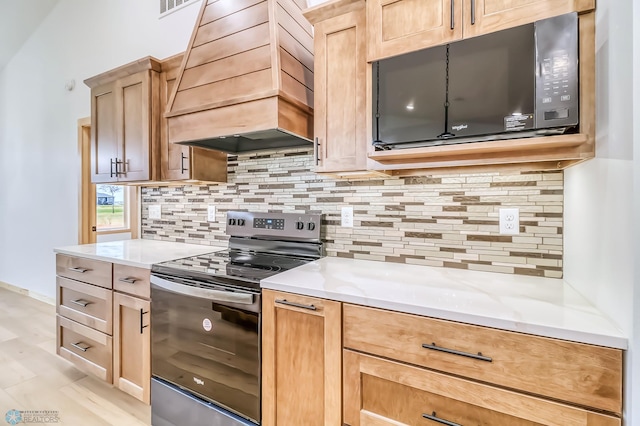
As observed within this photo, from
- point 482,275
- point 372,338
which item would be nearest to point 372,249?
point 482,275

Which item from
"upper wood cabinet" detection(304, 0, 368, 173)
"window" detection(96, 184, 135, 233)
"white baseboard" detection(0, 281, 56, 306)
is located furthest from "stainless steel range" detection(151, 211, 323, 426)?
"white baseboard" detection(0, 281, 56, 306)

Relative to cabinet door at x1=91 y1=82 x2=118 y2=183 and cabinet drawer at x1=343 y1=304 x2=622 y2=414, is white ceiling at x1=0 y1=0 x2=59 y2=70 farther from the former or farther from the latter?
cabinet drawer at x1=343 y1=304 x2=622 y2=414

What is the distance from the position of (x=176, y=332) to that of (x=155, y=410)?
522 mm

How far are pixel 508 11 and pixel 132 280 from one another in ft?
7.33

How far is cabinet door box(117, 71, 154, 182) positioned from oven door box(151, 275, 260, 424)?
98 centimetres

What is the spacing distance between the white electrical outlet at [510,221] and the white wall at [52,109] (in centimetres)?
274

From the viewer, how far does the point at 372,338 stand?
1.15 metres

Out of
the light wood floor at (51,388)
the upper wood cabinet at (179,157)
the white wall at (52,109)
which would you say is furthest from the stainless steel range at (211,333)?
the white wall at (52,109)

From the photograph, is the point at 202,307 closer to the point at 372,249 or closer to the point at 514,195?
the point at 372,249

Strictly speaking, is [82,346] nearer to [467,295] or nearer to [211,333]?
[211,333]

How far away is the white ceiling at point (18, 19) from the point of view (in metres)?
3.64

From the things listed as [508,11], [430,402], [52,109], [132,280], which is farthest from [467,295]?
[52,109]

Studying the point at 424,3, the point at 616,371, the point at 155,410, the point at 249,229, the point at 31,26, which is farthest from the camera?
the point at 31,26

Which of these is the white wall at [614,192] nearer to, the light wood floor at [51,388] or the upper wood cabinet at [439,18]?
the upper wood cabinet at [439,18]
